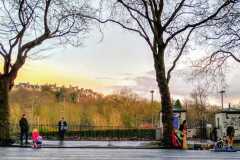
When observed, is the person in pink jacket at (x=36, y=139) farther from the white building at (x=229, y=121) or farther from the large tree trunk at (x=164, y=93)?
the white building at (x=229, y=121)

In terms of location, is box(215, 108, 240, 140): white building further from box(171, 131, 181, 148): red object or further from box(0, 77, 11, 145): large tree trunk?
box(0, 77, 11, 145): large tree trunk

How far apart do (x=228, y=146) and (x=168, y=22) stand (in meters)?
9.19

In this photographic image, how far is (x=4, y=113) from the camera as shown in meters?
36.8

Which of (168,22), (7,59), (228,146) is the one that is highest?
(168,22)

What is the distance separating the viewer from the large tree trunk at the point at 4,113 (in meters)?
36.3

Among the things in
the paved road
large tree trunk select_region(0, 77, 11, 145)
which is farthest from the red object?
large tree trunk select_region(0, 77, 11, 145)

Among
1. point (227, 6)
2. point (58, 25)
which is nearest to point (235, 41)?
point (227, 6)

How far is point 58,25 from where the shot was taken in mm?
38219

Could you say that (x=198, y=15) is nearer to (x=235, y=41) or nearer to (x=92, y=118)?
(x=235, y=41)

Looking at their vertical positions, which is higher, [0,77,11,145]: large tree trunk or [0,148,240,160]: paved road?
[0,77,11,145]: large tree trunk

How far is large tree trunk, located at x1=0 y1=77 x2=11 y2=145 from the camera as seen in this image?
119 ft

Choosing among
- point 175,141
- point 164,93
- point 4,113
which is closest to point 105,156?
point 175,141

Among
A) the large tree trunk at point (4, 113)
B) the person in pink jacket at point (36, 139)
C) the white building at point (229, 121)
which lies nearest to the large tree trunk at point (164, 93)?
the person in pink jacket at point (36, 139)

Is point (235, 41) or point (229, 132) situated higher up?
point (235, 41)
